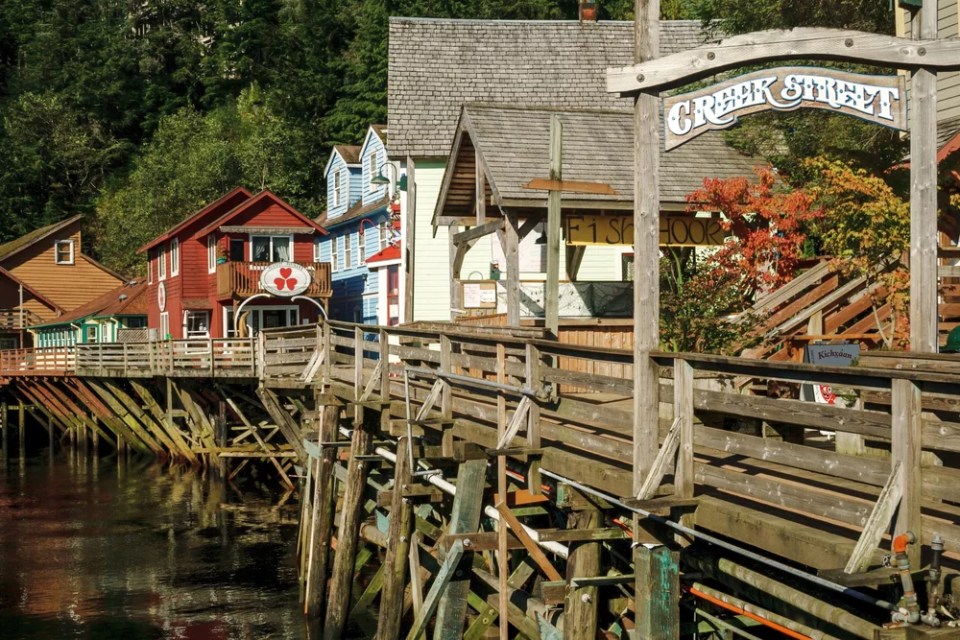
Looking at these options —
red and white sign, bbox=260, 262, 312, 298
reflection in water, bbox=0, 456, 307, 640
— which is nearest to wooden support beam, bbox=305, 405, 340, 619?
reflection in water, bbox=0, 456, 307, 640

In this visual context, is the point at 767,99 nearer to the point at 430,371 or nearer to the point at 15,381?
the point at 430,371

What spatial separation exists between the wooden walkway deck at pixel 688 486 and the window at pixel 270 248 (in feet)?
95.8

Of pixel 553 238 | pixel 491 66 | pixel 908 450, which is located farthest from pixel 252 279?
pixel 908 450

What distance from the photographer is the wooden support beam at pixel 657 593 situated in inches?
313

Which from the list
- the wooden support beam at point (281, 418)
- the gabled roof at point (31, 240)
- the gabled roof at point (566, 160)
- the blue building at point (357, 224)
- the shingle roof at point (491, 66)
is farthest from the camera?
the gabled roof at point (31, 240)

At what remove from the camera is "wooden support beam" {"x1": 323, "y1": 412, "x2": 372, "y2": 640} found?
15.8m

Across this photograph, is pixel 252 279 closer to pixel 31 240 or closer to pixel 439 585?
pixel 31 240

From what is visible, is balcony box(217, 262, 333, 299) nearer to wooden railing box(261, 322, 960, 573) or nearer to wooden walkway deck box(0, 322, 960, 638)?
Answer: wooden walkway deck box(0, 322, 960, 638)

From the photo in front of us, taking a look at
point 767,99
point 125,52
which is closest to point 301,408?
point 767,99

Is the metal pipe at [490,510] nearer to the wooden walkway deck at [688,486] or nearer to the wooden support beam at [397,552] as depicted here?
the wooden walkway deck at [688,486]

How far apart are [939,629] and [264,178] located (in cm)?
5909

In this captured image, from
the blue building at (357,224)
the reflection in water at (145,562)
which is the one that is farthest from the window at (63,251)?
the reflection in water at (145,562)

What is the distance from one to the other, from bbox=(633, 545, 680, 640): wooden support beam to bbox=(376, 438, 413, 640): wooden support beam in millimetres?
5238

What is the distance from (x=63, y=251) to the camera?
212ft
